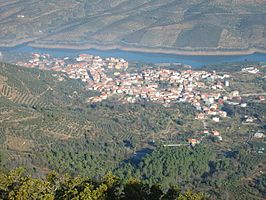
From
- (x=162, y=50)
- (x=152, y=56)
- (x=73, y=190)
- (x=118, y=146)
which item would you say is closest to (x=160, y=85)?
(x=118, y=146)

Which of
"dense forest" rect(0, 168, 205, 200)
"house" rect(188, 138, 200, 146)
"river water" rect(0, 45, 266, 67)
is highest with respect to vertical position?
"dense forest" rect(0, 168, 205, 200)

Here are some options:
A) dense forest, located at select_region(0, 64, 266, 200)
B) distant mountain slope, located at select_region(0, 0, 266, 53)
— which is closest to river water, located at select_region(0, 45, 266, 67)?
distant mountain slope, located at select_region(0, 0, 266, 53)

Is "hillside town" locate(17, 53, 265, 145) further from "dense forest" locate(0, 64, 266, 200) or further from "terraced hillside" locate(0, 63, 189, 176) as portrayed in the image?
"terraced hillside" locate(0, 63, 189, 176)

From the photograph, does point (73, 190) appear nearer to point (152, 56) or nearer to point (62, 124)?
point (62, 124)

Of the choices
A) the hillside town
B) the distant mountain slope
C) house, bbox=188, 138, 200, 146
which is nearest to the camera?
house, bbox=188, 138, 200, 146

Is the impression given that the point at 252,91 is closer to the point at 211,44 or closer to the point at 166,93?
the point at 166,93

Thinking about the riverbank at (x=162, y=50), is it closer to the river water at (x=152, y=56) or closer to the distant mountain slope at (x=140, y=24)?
the distant mountain slope at (x=140, y=24)
